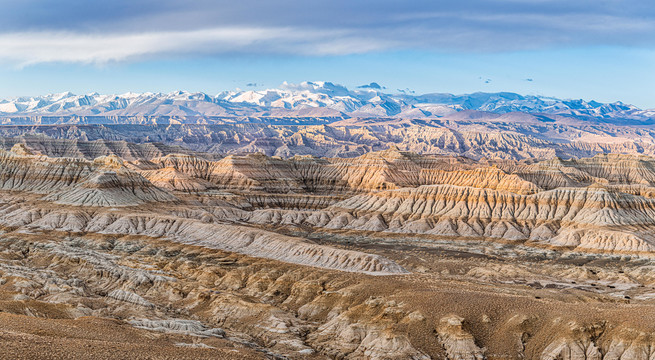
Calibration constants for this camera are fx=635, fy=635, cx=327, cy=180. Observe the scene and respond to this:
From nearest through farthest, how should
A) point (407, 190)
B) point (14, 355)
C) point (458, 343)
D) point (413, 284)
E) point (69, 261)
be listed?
point (14, 355) < point (458, 343) < point (413, 284) < point (69, 261) < point (407, 190)

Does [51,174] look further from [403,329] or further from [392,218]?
[403,329]

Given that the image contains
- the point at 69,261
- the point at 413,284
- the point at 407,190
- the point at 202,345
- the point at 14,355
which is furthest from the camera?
the point at 407,190

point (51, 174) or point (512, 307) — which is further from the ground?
point (512, 307)

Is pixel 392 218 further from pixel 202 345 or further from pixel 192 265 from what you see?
pixel 202 345

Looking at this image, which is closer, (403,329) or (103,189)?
(403,329)

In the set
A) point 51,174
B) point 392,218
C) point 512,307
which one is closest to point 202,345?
point 512,307

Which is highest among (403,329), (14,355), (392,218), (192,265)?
(14,355)
